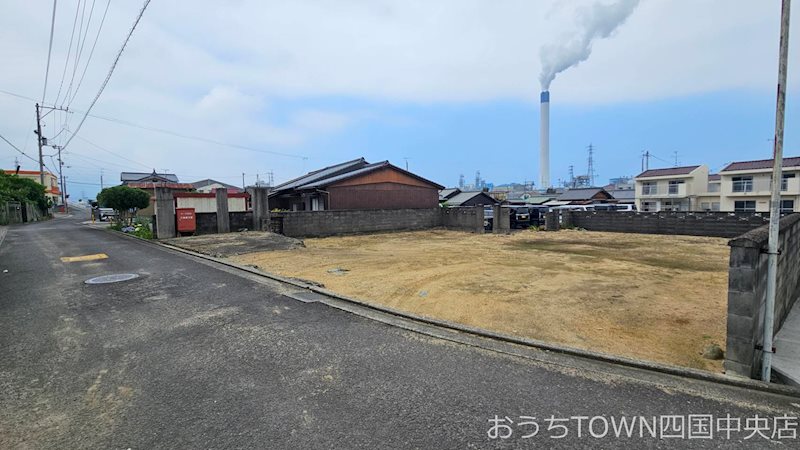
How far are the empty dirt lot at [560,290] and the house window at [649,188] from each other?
27.3 m

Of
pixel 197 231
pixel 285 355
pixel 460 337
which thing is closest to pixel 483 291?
pixel 460 337

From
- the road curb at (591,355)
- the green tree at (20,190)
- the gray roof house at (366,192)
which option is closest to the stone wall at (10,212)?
the green tree at (20,190)

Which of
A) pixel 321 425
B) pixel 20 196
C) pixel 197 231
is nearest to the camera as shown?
pixel 321 425

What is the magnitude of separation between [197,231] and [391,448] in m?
14.4

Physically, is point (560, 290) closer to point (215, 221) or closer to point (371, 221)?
point (215, 221)

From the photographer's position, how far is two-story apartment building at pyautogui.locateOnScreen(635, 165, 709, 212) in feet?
109

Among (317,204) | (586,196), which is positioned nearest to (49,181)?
(317,204)

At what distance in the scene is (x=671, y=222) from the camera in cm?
1812

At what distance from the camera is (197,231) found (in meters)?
14.2

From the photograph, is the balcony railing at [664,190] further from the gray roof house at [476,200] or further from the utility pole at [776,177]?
the utility pole at [776,177]

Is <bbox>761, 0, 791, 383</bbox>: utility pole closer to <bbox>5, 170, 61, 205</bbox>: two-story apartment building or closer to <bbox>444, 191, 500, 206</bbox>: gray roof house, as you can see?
<bbox>444, 191, 500, 206</bbox>: gray roof house

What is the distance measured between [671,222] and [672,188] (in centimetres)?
1999

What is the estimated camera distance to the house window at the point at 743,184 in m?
28.9

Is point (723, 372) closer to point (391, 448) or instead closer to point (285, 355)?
point (391, 448)
